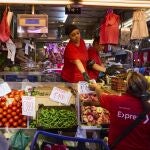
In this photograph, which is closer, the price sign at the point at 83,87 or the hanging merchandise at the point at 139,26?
the price sign at the point at 83,87

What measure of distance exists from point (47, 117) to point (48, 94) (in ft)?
1.70

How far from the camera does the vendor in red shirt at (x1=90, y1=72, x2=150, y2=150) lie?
11.3 ft

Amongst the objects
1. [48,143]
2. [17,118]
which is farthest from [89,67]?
[48,143]

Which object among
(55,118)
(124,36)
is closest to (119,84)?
(55,118)

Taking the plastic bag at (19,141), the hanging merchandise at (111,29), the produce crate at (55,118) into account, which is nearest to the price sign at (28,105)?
the produce crate at (55,118)

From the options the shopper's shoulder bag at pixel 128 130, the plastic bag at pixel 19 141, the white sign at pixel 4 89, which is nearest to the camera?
the shopper's shoulder bag at pixel 128 130

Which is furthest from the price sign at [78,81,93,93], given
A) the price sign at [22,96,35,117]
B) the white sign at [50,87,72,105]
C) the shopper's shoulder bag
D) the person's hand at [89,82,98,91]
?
the shopper's shoulder bag

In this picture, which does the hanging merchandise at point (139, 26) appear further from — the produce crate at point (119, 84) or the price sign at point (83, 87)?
the price sign at point (83, 87)

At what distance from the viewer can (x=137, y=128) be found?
3.44m

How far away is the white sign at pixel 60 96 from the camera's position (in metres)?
4.83

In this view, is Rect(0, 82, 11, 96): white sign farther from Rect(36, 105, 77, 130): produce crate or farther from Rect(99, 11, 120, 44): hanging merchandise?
Rect(99, 11, 120, 44): hanging merchandise

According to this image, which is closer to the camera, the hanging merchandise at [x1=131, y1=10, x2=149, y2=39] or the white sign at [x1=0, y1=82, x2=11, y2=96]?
the white sign at [x1=0, y1=82, x2=11, y2=96]

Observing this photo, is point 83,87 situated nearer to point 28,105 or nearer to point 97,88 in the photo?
point 97,88

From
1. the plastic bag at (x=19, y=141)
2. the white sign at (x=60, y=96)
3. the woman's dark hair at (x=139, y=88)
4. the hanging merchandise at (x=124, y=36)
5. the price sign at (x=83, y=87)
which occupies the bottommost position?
the plastic bag at (x=19, y=141)
